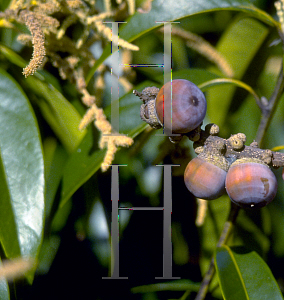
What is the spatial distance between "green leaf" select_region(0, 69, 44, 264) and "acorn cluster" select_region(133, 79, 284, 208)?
12.0 inches

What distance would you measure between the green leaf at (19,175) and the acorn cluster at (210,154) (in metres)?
0.30

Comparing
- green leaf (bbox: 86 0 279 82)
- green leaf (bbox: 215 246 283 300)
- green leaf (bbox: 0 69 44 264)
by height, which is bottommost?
green leaf (bbox: 215 246 283 300)

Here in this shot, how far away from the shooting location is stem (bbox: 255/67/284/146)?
2.33ft

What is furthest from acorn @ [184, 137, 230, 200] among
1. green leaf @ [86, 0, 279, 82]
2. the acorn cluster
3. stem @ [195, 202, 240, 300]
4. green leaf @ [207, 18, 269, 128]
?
green leaf @ [207, 18, 269, 128]

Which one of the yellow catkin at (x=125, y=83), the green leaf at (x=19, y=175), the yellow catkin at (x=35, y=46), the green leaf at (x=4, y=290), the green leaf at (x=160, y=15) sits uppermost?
the green leaf at (x=160, y=15)

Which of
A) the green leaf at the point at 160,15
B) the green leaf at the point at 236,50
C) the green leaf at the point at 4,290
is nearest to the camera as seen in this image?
the green leaf at the point at 4,290

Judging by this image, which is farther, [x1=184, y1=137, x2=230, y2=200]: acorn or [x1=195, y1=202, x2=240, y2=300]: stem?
[x1=195, y1=202, x2=240, y2=300]: stem

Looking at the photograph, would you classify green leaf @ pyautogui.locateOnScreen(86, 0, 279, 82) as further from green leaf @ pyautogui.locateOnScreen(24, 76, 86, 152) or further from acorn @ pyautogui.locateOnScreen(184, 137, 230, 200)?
acorn @ pyautogui.locateOnScreen(184, 137, 230, 200)

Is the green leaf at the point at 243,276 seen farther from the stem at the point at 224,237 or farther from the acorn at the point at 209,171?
the acorn at the point at 209,171

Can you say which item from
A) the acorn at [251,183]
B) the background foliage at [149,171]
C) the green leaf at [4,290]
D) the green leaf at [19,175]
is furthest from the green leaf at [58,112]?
the acorn at [251,183]

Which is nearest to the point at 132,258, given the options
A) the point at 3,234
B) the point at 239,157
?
the point at 3,234

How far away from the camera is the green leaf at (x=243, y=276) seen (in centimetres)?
65

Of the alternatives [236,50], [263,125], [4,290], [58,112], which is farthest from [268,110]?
[4,290]

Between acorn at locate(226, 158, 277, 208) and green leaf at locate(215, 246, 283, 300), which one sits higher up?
acorn at locate(226, 158, 277, 208)
